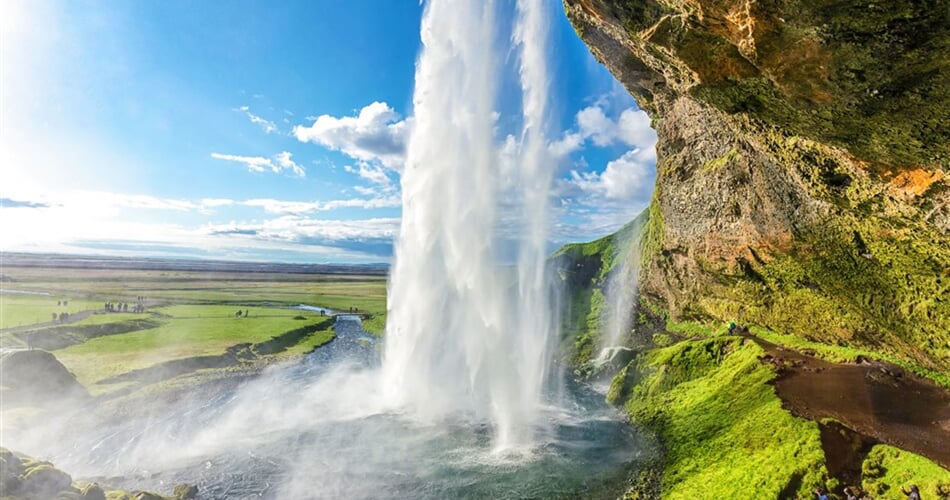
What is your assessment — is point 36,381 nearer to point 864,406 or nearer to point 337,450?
point 337,450

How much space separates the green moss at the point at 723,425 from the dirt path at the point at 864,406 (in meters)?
0.72

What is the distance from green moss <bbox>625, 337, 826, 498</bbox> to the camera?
50.4 ft

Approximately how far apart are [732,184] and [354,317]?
72.8 metres

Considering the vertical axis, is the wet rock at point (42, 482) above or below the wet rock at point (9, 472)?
below

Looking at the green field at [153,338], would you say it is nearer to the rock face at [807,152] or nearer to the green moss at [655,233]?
the green moss at [655,233]

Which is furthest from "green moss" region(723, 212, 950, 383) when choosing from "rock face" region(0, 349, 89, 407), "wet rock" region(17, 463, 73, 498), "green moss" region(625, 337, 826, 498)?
"rock face" region(0, 349, 89, 407)

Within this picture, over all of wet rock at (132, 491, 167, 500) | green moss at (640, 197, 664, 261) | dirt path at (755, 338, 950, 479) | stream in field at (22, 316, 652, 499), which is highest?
green moss at (640, 197, 664, 261)

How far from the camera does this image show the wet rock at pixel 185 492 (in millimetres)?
17250

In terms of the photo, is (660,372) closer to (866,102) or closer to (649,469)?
(649,469)

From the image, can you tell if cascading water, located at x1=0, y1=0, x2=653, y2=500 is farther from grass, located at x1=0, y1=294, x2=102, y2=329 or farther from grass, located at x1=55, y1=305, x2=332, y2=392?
grass, located at x1=0, y1=294, x2=102, y2=329

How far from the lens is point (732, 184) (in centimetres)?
2423

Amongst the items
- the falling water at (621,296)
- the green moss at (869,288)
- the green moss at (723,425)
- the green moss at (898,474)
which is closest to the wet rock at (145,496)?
the green moss at (723,425)

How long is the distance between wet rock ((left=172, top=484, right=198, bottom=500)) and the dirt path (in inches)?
926

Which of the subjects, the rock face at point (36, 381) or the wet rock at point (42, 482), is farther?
the rock face at point (36, 381)
